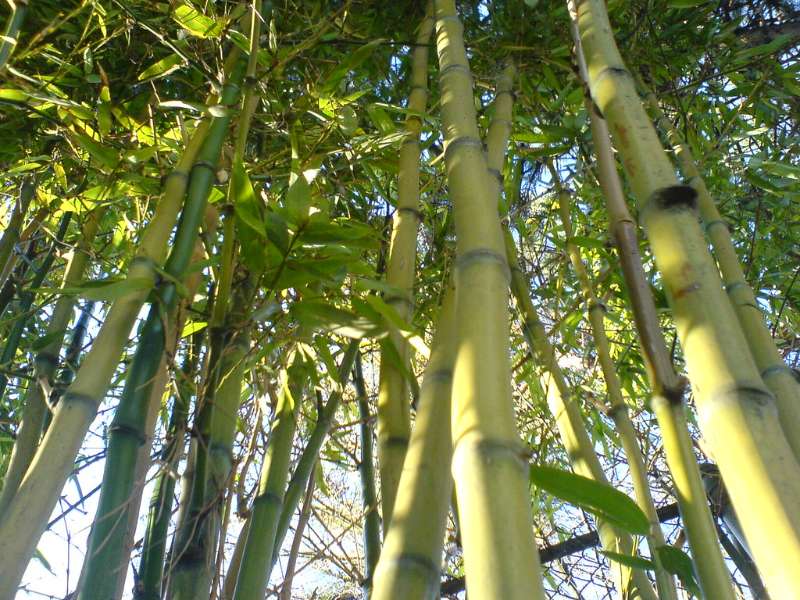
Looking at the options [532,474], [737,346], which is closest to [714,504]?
[532,474]

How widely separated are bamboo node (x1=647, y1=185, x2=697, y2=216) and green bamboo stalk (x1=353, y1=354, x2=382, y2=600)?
0.46 m

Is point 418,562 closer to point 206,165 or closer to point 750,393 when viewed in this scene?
point 750,393

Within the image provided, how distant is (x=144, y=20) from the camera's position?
112 centimetres

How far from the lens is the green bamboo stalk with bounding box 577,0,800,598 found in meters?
0.35

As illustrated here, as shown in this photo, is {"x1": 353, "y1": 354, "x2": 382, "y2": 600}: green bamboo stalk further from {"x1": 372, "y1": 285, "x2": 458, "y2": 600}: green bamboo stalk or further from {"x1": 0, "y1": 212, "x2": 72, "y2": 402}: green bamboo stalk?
{"x1": 0, "y1": 212, "x2": 72, "y2": 402}: green bamboo stalk

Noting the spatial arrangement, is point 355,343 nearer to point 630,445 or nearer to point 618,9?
point 630,445

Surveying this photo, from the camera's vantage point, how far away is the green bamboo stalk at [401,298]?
68 centimetres

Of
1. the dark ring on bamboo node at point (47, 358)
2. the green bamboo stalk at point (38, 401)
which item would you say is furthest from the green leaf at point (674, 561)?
the dark ring on bamboo node at point (47, 358)

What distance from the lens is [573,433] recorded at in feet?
3.16

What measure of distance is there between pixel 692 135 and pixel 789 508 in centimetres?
129

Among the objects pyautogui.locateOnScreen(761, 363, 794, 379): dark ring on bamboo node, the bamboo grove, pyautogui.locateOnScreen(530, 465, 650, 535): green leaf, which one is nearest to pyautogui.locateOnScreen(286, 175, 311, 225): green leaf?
the bamboo grove

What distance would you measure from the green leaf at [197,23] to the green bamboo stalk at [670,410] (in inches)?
24.7

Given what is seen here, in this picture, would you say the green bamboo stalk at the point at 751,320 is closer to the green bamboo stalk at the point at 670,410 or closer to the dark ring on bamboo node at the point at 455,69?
the green bamboo stalk at the point at 670,410

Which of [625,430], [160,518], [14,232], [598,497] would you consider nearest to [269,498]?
[160,518]
